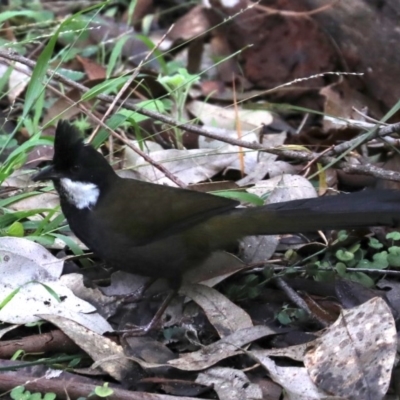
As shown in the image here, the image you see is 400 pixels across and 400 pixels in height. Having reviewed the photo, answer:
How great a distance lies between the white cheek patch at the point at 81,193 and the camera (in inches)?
143

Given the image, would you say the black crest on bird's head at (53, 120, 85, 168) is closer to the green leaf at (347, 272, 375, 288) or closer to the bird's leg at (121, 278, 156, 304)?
the bird's leg at (121, 278, 156, 304)

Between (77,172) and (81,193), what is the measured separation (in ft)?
0.31

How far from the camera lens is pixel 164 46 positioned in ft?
20.2

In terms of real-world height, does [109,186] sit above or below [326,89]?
above

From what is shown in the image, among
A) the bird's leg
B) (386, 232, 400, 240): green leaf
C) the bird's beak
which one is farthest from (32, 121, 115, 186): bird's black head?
(386, 232, 400, 240): green leaf

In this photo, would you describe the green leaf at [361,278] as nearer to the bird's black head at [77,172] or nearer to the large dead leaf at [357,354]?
the large dead leaf at [357,354]

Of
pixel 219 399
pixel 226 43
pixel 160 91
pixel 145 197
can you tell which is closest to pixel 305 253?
pixel 145 197

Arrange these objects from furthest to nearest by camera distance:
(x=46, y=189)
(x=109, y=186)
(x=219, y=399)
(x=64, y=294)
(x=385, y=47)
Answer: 1. (x=385, y=47)
2. (x=46, y=189)
3. (x=109, y=186)
4. (x=64, y=294)
5. (x=219, y=399)

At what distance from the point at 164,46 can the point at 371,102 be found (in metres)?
1.74

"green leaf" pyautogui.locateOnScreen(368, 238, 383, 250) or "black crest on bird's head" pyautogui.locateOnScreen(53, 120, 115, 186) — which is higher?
"black crest on bird's head" pyautogui.locateOnScreen(53, 120, 115, 186)

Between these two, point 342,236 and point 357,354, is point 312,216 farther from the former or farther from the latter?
point 357,354

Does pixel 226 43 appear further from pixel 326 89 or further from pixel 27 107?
pixel 27 107

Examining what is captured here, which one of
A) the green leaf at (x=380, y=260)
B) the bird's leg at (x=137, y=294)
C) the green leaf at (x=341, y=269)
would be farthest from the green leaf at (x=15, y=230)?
the green leaf at (x=380, y=260)

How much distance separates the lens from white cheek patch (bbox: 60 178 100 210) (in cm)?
363
